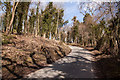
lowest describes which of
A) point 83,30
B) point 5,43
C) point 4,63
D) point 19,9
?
point 4,63

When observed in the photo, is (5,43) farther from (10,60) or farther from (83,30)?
(83,30)

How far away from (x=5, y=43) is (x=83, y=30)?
34.6 meters

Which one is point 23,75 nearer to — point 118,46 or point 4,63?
point 4,63

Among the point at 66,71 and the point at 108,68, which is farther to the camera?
the point at 108,68

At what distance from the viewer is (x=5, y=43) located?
909 centimetres

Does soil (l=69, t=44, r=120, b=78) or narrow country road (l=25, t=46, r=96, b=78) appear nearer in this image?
soil (l=69, t=44, r=120, b=78)

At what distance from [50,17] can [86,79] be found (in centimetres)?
3009

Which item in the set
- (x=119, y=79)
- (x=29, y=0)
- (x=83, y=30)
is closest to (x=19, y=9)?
(x=29, y=0)

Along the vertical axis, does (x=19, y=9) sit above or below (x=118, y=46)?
above

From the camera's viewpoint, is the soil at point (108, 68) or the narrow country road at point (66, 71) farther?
the narrow country road at point (66, 71)

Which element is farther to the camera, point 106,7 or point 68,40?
point 68,40

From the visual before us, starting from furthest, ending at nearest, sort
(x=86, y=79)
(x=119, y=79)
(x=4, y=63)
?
(x=4, y=63) < (x=86, y=79) < (x=119, y=79)

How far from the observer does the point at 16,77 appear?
5.00 meters

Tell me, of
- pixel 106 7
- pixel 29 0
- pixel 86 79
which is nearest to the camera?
pixel 86 79
